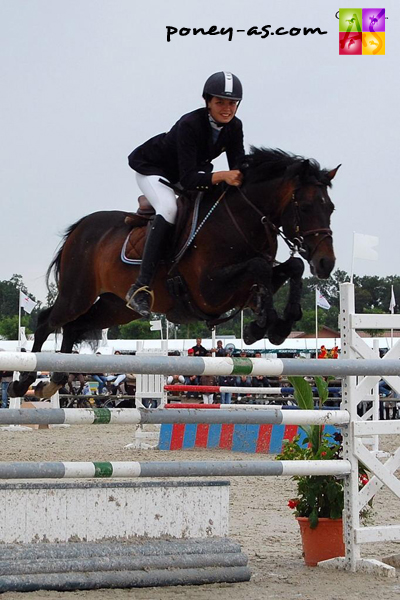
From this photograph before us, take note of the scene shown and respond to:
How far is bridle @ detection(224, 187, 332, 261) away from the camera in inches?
177

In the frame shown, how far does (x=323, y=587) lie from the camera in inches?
148

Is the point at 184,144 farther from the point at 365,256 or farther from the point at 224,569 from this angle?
the point at 365,256

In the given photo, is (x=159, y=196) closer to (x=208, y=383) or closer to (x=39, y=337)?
(x=39, y=337)

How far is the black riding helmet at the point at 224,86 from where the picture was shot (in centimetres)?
466

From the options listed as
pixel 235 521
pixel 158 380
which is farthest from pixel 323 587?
pixel 158 380

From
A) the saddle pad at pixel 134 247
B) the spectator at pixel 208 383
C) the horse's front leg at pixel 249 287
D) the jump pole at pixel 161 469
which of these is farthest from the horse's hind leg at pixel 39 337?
the spectator at pixel 208 383

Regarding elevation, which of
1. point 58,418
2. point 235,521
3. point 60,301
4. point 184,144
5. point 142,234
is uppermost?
point 184,144

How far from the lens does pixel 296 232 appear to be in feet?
15.2

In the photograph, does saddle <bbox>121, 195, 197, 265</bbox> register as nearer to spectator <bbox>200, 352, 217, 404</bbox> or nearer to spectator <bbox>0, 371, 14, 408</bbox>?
spectator <bbox>200, 352, 217, 404</bbox>

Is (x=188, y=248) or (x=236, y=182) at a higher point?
(x=236, y=182)

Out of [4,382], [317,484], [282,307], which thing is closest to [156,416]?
[317,484]

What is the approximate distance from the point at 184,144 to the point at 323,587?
2.47m

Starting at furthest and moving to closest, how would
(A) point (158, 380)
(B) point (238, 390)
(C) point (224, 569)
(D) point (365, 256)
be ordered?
1. (A) point (158, 380)
2. (B) point (238, 390)
3. (D) point (365, 256)
4. (C) point (224, 569)

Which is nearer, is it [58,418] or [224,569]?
[58,418]
